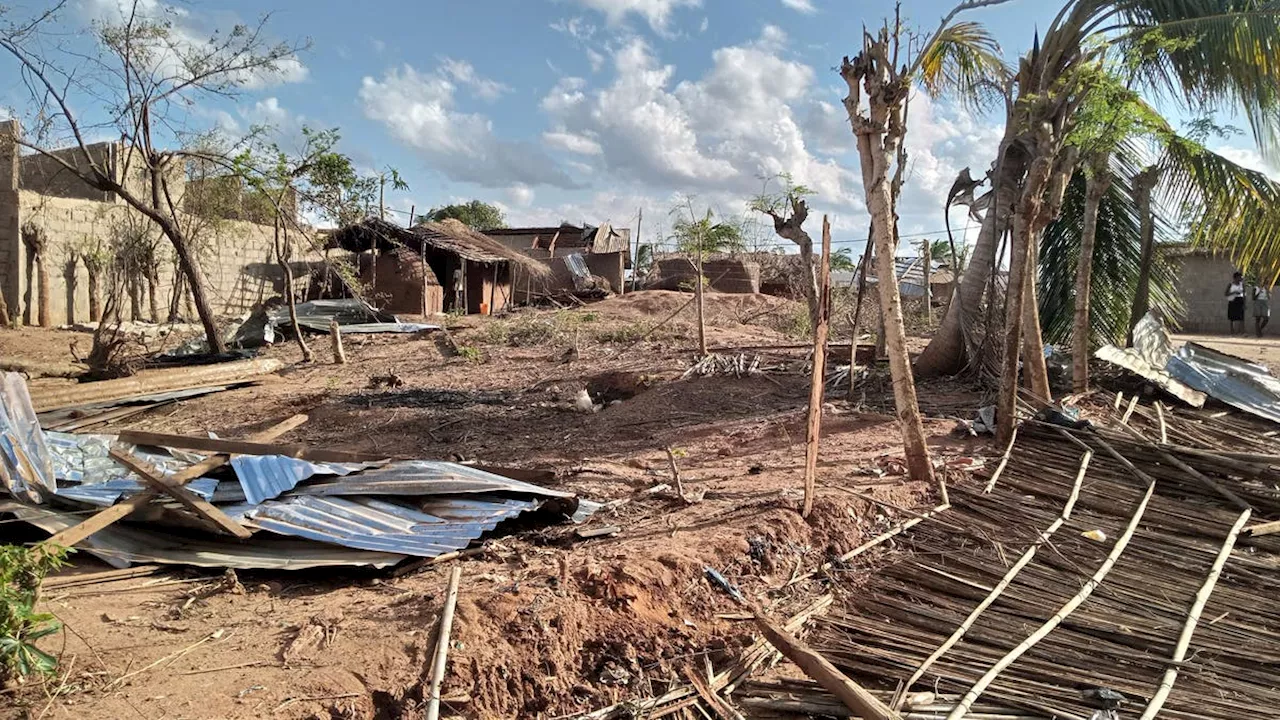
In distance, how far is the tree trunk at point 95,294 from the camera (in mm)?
15383

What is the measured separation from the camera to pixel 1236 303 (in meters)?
17.4

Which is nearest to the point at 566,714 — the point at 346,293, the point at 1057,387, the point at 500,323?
the point at 1057,387

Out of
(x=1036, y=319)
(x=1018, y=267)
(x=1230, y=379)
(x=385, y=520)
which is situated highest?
(x=1018, y=267)

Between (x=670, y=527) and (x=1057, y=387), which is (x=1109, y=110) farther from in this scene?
(x=670, y=527)

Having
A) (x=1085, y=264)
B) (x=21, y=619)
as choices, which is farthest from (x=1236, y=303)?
(x=21, y=619)

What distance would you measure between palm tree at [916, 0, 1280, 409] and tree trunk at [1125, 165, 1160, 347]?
0.43 m

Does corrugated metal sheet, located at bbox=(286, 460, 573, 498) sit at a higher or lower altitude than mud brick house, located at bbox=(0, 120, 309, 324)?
lower

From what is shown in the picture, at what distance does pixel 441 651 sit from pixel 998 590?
2414 millimetres

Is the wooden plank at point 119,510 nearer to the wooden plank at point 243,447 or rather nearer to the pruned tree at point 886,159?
the wooden plank at point 243,447

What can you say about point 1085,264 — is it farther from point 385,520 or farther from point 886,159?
point 385,520

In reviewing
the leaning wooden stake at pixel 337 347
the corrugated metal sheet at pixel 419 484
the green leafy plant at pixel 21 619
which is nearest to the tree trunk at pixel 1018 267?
the corrugated metal sheet at pixel 419 484

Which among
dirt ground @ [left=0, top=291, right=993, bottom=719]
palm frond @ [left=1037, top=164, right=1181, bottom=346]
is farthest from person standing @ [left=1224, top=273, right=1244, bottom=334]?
dirt ground @ [left=0, top=291, right=993, bottom=719]

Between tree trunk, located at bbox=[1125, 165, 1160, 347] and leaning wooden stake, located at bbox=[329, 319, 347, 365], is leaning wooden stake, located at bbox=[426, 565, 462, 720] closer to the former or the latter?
tree trunk, located at bbox=[1125, 165, 1160, 347]

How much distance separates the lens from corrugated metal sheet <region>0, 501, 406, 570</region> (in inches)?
140
